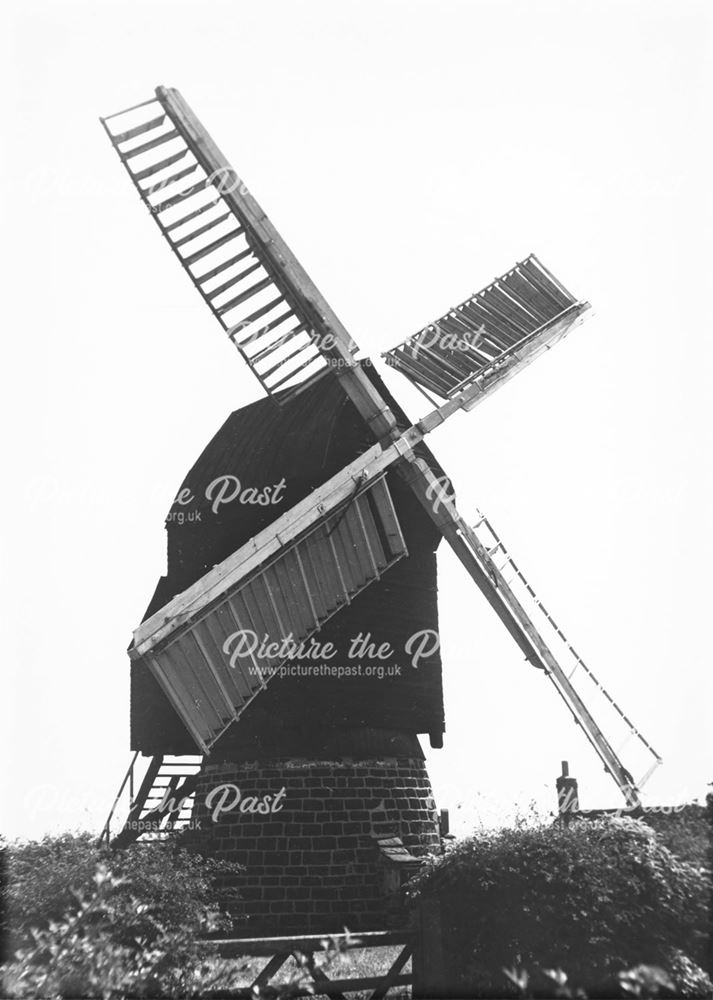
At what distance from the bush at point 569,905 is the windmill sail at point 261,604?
336cm

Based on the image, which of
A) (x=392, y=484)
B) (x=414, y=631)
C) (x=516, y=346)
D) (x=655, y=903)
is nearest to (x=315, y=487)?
(x=392, y=484)

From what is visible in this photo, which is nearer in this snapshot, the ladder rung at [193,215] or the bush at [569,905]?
the bush at [569,905]

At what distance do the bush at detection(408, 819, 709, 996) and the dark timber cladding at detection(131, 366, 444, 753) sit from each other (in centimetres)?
311

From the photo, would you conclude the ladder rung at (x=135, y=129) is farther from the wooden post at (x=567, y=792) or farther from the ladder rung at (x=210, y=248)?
the wooden post at (x=567, y=792)

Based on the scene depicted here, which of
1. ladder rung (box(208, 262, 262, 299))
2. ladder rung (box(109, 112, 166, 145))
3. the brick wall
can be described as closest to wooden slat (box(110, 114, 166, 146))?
ladder rung (box(109, 112, 166, 145))

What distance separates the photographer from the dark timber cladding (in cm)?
1417

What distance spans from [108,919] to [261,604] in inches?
179

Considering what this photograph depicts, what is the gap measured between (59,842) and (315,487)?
5401 mm

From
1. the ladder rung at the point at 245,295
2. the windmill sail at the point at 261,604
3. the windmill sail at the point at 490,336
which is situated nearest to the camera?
the windmill sail at the point at 261,604

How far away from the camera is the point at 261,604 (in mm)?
13836

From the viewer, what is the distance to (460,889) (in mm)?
11133

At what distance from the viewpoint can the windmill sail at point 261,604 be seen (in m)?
13.0

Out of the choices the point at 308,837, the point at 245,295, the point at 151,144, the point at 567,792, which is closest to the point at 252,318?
the point at 245,295

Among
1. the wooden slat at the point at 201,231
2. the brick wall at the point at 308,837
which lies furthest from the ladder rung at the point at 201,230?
the brick wall at the point at 308,837
